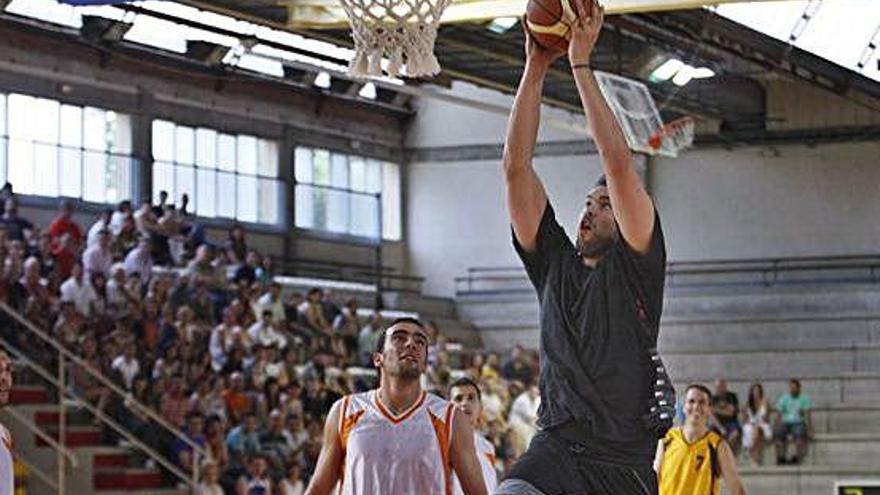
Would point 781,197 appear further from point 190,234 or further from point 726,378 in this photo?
point 190,234

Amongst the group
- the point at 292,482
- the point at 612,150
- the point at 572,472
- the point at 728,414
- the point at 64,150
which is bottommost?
the point at 292,482

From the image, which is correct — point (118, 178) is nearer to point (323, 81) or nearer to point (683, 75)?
point (323, 81)

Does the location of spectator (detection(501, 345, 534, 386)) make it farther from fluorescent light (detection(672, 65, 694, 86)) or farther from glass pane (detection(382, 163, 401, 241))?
glass pane (detection(382, 163, 401, 241))

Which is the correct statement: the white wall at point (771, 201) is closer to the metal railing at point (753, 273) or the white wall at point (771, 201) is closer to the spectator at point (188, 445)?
the metal railing at point (753, 273)

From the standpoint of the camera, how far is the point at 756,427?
2991cm

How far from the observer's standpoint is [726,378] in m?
33.7

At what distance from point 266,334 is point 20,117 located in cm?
656

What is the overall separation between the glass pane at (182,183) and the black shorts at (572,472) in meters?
26.5

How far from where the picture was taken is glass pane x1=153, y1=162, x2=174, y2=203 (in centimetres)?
3194

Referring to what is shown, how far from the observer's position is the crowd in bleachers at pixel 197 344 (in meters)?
21.6

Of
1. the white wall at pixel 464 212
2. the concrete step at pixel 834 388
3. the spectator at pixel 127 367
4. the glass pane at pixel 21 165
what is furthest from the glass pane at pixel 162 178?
the spectator at pixel 127 367

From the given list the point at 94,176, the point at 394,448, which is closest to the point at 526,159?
the point at 394,448

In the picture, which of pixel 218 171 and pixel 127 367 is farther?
pixel 218 171

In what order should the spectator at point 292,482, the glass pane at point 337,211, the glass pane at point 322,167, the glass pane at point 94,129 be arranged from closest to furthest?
the spectator at point 292,482 < the glass pane at point 94,129 < the glass pane at point 322,167 < the glass pane at point 337,211
